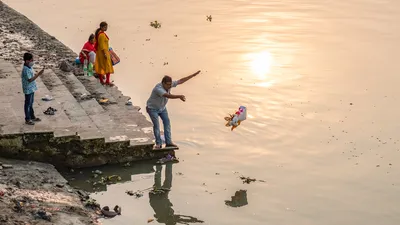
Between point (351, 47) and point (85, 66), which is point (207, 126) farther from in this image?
point (351, 47)

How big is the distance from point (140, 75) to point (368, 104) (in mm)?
5109

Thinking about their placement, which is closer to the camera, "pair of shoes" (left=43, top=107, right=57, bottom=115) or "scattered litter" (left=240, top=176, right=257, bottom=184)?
"scattered litter" (left=240, top=176, right=257, bottom=184)

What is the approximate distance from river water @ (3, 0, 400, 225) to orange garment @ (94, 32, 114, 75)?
720mm

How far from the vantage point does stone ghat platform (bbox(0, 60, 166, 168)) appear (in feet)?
34.0

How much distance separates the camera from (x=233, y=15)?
21.1 metres

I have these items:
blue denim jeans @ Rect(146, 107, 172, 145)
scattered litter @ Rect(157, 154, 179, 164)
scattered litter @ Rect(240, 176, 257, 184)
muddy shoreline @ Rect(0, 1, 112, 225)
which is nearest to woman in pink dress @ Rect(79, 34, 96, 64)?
blue denim jeans @ Rect(146, 107, 172, 145)

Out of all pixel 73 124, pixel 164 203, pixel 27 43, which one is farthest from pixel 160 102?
pixel 27 43

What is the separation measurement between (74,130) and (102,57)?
11.2 ft

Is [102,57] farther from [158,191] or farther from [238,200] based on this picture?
[238,200]

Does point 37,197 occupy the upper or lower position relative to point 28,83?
lower

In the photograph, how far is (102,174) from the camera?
10609mm

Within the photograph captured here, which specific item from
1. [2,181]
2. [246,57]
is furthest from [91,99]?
[246,57]

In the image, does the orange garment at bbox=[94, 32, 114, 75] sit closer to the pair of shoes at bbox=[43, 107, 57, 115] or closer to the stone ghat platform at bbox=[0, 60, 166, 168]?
the stone ghat platform at bbox=[0, 60, 166, 168]

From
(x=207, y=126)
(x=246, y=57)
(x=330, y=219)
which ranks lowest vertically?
(x=330, y=219)
